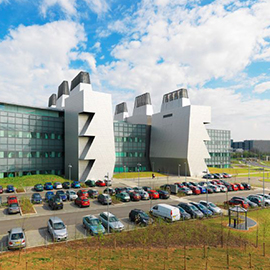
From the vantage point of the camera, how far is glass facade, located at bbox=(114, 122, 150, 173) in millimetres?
65875

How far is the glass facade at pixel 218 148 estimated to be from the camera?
87500 millimetres

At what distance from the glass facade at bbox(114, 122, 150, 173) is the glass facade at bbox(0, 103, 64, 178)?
16.3 m

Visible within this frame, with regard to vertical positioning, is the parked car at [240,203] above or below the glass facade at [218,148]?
below

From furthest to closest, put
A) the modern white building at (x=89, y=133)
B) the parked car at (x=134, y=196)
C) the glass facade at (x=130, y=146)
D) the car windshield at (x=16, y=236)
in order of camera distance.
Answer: the glass facade at (x=130, y=146)
the modern white building at (x=89, y=133)
the parked car at (x=134, y=196)
the car windshield at (x=16, y=236)

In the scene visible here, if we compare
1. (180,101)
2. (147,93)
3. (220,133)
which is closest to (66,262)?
(180,101)

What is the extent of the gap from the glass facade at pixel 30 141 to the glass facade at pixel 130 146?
16296 millimetres

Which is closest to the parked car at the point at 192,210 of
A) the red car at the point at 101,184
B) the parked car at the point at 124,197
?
the parked car at the point at 124,197

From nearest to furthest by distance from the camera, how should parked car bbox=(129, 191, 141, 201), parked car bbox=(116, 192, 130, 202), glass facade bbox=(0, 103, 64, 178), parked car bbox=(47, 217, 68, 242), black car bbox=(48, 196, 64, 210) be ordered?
parked car bbox=(47, 217, 68, 242) → black car bbox=(48, 196, 64, 210) → parked car bbox=(116, 192, 130, 202) → parked car bbox=(129, 191, 141, 201) → glass facade bbox=(0, 103, 64, 178)

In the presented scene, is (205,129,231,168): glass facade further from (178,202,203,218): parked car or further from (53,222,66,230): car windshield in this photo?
(53,222,66,230): car windshield

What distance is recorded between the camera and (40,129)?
2127 inches

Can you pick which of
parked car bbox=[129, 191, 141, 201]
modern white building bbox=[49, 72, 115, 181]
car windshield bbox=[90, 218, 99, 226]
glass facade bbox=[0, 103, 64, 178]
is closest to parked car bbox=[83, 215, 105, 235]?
car windshield bbox=[90, 218, 99, 226]

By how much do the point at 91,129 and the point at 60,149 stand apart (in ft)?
45.5

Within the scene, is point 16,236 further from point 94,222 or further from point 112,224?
point 112,224

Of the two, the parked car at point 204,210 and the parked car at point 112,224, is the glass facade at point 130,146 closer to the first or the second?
the parked car at point 204,210
